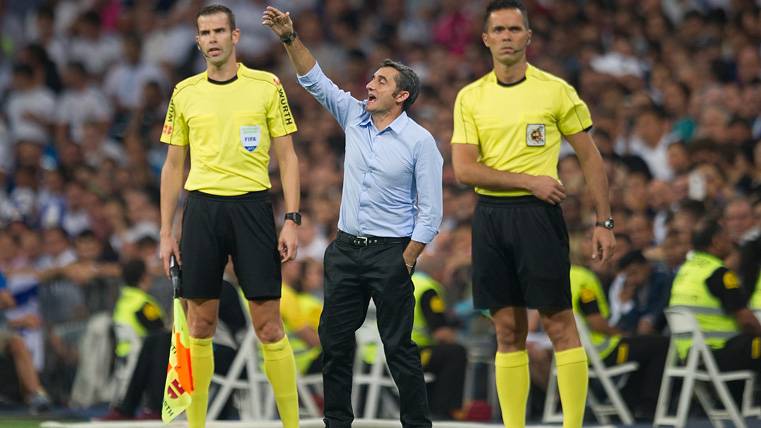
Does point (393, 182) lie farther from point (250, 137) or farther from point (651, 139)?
point (651, 139)

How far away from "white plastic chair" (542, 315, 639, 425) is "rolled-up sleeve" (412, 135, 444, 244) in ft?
11.2

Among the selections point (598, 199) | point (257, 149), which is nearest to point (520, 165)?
point (598, 199)

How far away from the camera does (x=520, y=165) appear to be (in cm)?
841

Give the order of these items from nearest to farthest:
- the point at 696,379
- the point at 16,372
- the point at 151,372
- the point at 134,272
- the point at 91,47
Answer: the point at 696,379
the point at 151,372
the point at 134,272
the point at 16,372
the point at 91,47

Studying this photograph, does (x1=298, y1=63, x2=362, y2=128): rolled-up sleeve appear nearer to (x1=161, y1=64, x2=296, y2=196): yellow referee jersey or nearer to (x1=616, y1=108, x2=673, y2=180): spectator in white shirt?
(x1=161, y1=64, x2=296, y2=196): yellow referee jersey

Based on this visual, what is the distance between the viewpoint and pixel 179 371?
27.8 feet

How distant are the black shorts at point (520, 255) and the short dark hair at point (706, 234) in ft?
9.51

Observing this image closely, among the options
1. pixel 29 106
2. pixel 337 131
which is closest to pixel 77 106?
pixel 29 106

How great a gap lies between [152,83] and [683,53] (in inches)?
239

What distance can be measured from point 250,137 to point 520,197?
1538 mm

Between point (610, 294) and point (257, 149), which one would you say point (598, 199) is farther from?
point (610, 294)

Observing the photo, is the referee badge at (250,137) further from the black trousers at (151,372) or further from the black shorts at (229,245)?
the black trousers at (151,372)

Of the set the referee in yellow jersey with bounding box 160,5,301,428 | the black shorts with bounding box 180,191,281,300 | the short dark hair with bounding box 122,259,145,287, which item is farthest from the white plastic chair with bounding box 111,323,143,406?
the black shorts with bounding box 180,191,281,300

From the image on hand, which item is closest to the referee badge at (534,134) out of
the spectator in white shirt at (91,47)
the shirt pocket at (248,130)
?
the shirt pocket at (248,130)
